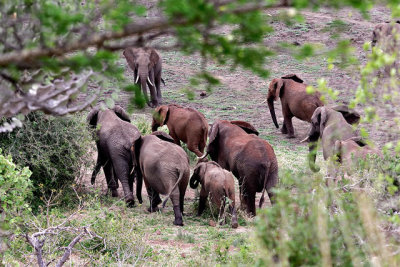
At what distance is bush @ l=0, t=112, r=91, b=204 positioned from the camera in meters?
9.28

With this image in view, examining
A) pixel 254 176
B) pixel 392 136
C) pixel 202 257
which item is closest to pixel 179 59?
pixel 254 176

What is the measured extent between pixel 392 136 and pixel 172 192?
16.0 feet

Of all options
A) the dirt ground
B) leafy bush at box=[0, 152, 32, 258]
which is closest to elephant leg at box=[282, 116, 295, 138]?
the dirt ground

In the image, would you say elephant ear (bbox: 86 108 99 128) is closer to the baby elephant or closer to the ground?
the ground

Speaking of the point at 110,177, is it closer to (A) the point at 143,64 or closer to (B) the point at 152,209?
(B) the point at 152,209

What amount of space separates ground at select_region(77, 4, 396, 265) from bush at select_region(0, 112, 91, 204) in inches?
43.2

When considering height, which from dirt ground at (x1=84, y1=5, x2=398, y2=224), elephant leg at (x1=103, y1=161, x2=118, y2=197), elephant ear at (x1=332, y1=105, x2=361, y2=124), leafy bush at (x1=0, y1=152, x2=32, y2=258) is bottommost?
dirt ground at (x1=84, y1=5, x2=398, y2=224)

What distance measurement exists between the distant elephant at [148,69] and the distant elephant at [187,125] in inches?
151

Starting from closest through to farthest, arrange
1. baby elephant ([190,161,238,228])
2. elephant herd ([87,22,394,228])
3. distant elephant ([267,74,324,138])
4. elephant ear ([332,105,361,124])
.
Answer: baby elephant ([190,161,238,228]), elephant herd ([87,22,394,228]), elephant ear ([332,105,361,124]), distant elephant ([267,74,324,138])

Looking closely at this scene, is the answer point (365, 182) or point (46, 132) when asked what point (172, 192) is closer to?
point (46, 132)

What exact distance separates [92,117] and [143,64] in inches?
235

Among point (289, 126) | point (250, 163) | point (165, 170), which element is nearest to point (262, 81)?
point (289, 126)

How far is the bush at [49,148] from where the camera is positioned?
9281mm

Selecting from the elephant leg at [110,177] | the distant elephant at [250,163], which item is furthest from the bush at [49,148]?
the distant elephant at [250,163]
